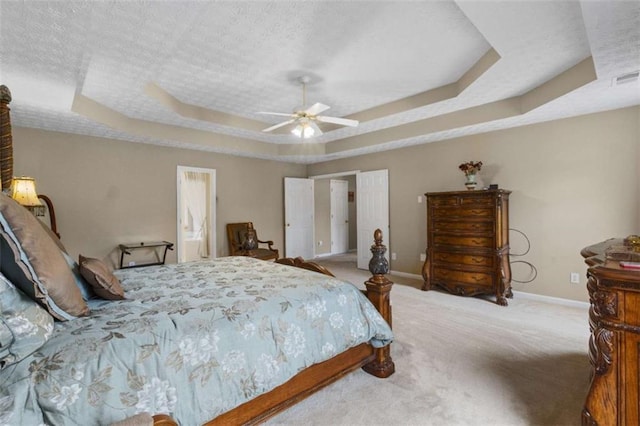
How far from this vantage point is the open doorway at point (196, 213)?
5.39 meters

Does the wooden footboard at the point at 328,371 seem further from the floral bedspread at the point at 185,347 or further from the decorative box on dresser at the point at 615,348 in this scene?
the decorative box on dresser at the point at 615,348

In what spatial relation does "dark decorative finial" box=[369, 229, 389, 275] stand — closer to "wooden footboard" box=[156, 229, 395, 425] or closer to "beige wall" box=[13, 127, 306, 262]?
"wooden footboard" box=[156, 229, 395, 425]

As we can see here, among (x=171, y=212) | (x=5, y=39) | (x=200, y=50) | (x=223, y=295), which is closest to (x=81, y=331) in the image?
(x=223, y=295)

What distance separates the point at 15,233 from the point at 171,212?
421cm

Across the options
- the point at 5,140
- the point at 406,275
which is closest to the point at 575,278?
the point at 406,275

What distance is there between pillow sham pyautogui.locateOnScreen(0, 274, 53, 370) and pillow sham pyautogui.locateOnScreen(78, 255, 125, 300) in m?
0.45

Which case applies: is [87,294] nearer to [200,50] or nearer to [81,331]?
[81,331]

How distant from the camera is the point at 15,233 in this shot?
126cm

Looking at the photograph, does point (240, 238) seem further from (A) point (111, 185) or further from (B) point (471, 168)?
(B) point (471, 168)

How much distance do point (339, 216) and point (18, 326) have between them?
7.68m

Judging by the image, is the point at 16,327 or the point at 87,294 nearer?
the point at 16,327

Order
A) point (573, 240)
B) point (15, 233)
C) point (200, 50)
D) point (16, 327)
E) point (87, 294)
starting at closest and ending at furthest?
point (16, 327)
point (15, 233)
point (87, 294)
point (200, 50)
point (573, 240)

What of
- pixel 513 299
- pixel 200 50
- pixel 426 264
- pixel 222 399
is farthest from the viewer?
pixel 426 264

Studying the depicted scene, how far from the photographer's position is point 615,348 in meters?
1.44
